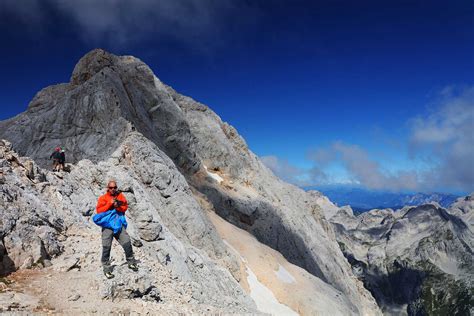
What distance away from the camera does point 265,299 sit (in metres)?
43.3

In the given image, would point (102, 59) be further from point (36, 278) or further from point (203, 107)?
point (36, 278)

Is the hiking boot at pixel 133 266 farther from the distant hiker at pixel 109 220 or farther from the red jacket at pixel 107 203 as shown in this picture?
the red jacket at pixel 107 203

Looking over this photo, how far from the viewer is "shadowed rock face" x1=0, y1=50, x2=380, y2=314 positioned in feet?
104

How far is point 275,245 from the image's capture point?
6341 cm

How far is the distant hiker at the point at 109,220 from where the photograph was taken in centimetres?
1500

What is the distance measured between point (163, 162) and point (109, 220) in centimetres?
2700

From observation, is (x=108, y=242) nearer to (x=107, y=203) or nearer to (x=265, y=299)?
(x=107, y=203)

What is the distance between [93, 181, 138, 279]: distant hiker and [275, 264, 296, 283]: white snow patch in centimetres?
3798

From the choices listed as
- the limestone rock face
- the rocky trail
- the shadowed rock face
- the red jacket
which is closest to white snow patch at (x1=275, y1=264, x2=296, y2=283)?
the rocky trail

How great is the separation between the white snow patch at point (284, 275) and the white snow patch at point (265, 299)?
4773 mm

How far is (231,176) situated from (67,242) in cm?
5819

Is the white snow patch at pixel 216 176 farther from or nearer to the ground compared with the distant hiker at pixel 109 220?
farther from the ground

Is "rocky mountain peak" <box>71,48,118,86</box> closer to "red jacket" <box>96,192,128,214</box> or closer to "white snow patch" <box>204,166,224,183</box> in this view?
"white snow patch" <box>204,166,224,183</box>

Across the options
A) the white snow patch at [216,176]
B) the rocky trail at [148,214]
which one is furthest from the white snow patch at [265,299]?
the white snow patch at [216,176]
